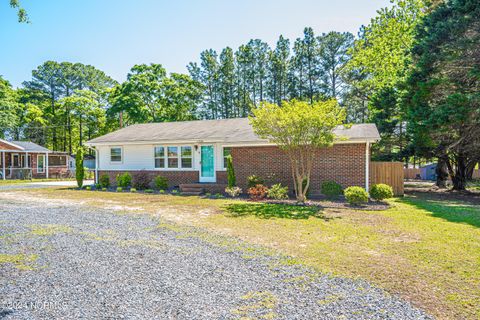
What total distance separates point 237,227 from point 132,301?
438 cm

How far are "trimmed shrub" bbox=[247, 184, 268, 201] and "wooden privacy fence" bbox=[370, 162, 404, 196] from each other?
5316 millimetres

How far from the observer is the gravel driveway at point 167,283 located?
11.9ft

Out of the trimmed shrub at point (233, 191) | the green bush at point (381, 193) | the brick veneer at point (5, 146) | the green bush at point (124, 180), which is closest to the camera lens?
the green bush at point (381, 193)

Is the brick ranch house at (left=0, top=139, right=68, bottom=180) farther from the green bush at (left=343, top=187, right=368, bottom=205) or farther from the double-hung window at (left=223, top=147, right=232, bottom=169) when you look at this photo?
the green bush at (left=343, top=187, right=368, bottom=205)

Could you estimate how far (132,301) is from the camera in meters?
3.87

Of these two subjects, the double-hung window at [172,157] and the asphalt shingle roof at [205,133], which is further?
the double-hung window at [172,157]

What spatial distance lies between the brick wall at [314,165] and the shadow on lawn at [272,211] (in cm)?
307

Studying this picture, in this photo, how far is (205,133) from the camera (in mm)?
17938

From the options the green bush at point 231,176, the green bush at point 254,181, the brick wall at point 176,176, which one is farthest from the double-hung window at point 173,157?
the green bush at point 254,181

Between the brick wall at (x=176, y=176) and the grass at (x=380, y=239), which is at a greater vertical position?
the brick wall at (x=176, y=176)

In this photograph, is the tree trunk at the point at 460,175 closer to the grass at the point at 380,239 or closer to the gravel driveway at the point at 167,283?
the grass at the point at 380,239

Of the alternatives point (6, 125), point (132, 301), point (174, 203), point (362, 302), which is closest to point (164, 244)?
point (132, 301)

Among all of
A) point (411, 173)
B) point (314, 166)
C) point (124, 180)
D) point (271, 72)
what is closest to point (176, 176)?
point (124, 180)

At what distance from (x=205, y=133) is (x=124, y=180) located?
5282 millimetres
